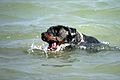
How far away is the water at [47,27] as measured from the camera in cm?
670

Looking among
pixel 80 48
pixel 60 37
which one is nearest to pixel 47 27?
pixel 80 48

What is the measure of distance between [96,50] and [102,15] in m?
5.06

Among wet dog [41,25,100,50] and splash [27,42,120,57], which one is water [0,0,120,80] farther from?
wet dog [41,25,100,50]

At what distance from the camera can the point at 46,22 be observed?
1211 centimetres

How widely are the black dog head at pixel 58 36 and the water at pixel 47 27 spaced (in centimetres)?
24

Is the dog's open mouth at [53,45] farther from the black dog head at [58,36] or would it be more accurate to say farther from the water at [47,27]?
the water at [47,27]

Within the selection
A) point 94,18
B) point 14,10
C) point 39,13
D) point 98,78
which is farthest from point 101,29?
point 98,78

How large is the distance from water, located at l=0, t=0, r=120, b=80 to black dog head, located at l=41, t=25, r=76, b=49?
0.24 meters

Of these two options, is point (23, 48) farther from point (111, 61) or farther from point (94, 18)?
point (94, 18)

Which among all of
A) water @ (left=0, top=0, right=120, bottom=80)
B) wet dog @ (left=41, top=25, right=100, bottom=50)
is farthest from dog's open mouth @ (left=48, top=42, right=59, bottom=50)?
water @ (left=0, top=0, right=120, bottom=80)

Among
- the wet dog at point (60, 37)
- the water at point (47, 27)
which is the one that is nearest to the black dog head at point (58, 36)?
the wet dog at point (60, 37)

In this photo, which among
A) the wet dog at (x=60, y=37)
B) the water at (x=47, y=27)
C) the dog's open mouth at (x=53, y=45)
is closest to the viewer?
the water at (x=47, y=27)

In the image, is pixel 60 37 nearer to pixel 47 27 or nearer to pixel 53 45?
pixel 53 45

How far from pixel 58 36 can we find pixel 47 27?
10.9ft
